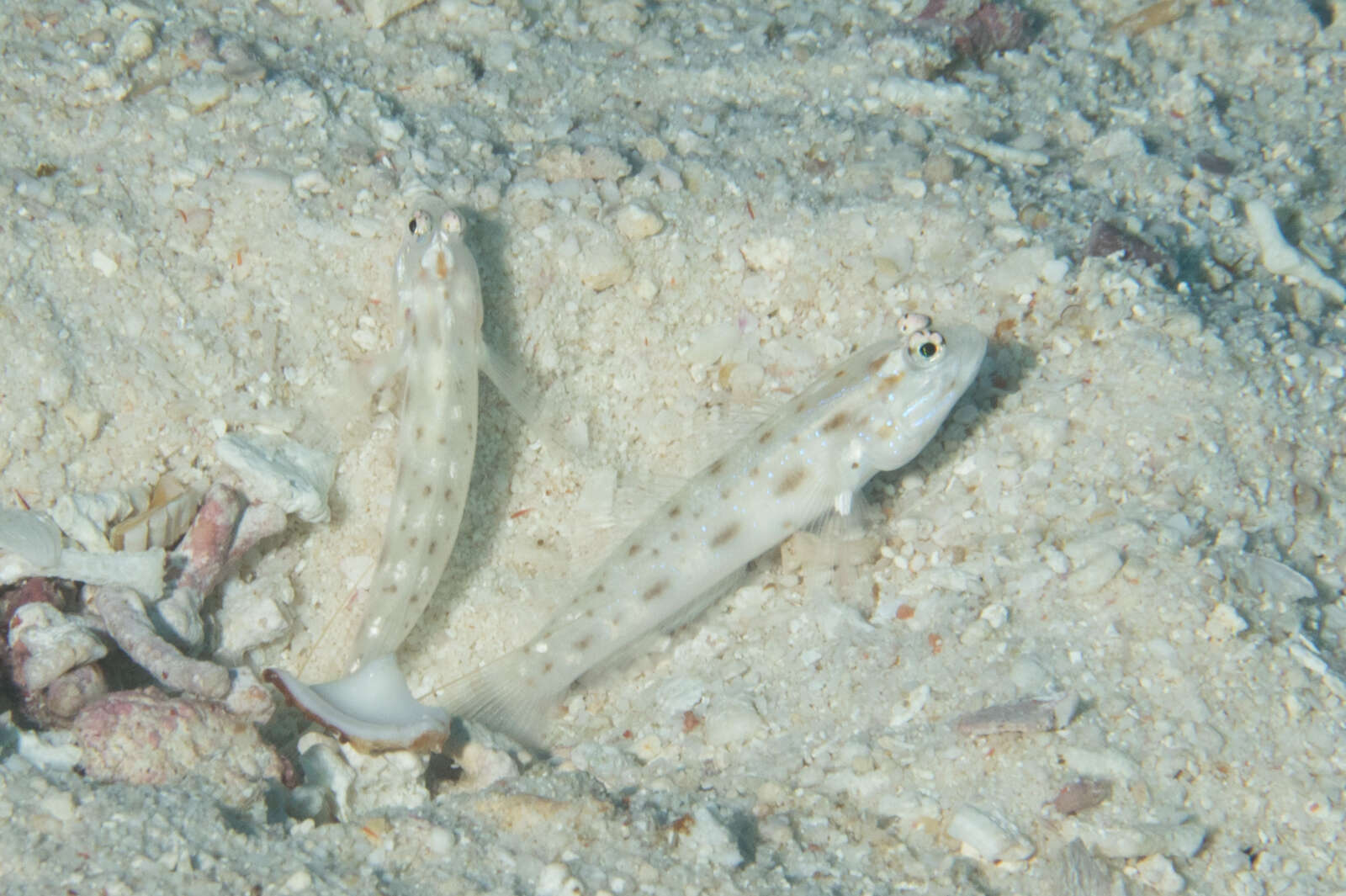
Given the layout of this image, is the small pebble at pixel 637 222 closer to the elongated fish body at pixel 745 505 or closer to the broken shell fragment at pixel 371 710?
the elongated fish body at pixel 745 505

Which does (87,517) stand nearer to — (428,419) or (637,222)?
(428,419)

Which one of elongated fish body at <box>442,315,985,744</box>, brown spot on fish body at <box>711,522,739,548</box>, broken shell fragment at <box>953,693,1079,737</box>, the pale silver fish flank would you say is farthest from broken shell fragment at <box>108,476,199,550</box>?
broken shell fragment at <box>953,693,1079,737</box>

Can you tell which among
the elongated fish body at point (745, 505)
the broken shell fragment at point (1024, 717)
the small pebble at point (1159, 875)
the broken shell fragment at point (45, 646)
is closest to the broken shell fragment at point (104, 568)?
the broken shell fragment at point (45, 646)

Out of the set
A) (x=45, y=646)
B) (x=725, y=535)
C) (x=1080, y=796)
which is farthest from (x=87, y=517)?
(x=1080, y=796)

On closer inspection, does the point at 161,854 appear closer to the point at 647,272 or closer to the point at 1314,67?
the point at 647,272

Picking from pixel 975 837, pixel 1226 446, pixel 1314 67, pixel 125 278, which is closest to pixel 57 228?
pixel 125 278

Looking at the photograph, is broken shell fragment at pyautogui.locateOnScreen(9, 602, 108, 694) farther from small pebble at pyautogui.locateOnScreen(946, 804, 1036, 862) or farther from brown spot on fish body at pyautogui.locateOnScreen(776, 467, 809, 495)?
small pebble at pyautogui.locateOnScreen(946, 804, 1036, 862)
